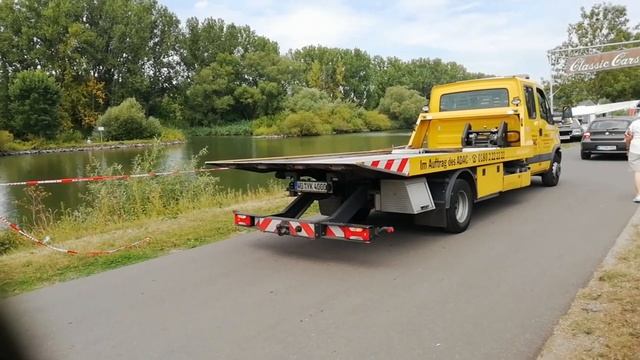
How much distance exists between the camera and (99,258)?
691 cm

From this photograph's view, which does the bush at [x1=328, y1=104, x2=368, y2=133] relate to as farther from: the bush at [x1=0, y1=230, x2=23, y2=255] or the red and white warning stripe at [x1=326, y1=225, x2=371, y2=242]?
the red and white warning stripe at [x1=326, y1=225, x2=371, y2=242]

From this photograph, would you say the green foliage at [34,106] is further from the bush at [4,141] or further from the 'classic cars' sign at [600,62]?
the 'classic cars' sign at [600,62]

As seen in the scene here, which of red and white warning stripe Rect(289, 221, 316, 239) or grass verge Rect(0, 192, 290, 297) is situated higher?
red and white warning stripe Rect(289, 221, 316, 239)

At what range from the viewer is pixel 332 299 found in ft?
16.0

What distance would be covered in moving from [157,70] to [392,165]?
93.6 metres

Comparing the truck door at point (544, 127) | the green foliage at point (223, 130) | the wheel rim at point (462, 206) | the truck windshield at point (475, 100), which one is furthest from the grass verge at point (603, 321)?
the green foliage at point (223, 130)

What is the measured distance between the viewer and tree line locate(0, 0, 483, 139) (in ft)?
237

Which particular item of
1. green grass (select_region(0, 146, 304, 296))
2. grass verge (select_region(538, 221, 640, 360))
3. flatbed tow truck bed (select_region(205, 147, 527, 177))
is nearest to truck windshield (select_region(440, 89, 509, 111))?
flatbed tow truck bed (select_region(205, 147, 527, 177))

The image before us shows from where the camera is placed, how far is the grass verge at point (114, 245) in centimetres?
612

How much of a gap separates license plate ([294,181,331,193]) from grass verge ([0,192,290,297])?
62.8 inches

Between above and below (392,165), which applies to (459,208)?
below

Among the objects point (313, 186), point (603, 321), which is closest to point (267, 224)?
point (313, 186)

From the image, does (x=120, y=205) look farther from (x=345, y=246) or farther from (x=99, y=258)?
(x=345, y=246)

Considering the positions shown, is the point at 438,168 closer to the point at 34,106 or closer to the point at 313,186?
the point at 313,186
